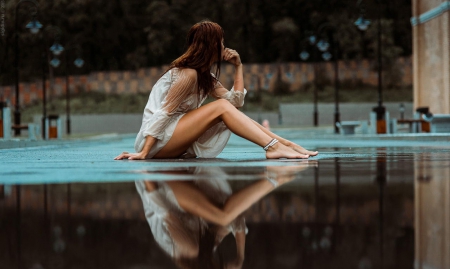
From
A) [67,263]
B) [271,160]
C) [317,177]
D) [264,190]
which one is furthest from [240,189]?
[271,160]

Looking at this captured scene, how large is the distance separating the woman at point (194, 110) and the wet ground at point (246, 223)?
238cm

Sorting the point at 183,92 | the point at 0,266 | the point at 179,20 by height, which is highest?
the point at 179,20

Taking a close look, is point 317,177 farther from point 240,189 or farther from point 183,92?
point 183,92

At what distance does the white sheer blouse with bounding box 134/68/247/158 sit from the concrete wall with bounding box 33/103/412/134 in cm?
5748

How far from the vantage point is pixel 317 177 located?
5.41 metres

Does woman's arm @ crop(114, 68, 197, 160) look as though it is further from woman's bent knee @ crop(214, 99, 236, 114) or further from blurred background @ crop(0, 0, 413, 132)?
blurred background @ crop(0, 0, 413, 132)

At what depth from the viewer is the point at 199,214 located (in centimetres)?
318

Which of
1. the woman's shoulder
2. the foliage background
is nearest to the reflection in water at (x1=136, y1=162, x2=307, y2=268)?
the woman's shoulder

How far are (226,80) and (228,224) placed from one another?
72553mm

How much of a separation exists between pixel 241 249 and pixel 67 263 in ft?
1.75

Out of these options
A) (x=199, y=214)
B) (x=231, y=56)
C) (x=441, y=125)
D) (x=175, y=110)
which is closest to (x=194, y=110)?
(x=175, y=110)

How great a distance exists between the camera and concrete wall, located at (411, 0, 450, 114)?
103 ft

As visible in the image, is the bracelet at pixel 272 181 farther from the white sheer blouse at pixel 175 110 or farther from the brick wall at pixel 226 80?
the brick wall at pixel 226 80

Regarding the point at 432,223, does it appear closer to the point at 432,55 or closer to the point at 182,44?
the point at 432,55
